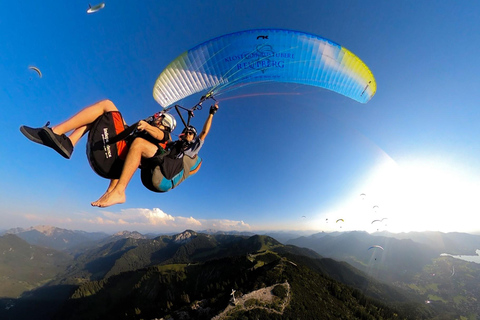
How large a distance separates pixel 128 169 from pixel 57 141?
4.06 feet

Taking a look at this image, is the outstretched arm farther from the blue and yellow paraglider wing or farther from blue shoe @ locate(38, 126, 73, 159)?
the blue and yellow paraglider wing

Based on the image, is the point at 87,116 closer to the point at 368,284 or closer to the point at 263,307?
the point at 263,307

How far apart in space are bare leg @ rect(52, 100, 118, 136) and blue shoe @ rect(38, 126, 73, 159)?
14 centimetres

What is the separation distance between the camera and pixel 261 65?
10.5 metres

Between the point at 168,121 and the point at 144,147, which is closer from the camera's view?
the point at 144,147

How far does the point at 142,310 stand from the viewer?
8938 cm

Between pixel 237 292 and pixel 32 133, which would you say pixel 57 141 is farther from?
pixel 237 292

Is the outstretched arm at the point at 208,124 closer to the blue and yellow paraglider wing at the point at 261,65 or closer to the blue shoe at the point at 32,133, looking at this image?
the blue shoe at the point at 32,133

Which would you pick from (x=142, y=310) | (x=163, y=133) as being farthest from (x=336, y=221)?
(x=142, y=310)

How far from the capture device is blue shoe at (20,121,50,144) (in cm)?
338

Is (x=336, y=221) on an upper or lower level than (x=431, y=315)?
upper

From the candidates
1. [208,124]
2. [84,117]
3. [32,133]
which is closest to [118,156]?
[84,117]

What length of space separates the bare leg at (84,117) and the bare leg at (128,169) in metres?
0.91

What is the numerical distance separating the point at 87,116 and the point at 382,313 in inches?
4170
